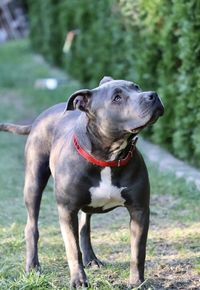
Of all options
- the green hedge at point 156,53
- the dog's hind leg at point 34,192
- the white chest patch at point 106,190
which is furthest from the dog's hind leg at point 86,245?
the green hedge at point 156,53

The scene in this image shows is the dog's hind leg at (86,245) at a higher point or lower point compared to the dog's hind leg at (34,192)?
lower

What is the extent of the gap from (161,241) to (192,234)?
0.30m

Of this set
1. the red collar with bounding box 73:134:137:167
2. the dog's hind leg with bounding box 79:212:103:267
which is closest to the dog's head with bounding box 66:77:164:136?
the red collar with bounding box 73:134:137:167

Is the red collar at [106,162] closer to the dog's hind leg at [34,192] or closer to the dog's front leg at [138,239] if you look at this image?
the dog's front leg at [138,239]

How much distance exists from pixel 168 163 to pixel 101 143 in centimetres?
490

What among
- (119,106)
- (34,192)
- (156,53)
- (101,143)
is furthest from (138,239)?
(156,53)

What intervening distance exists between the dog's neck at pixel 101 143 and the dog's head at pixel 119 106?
5 cm

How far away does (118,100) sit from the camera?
4758 mm

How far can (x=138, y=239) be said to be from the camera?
16.3ft

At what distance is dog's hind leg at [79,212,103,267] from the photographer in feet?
18.7

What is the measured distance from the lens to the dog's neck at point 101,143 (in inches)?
191

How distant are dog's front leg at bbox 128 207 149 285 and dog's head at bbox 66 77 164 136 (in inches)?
22.3

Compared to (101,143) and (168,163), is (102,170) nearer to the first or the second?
(101,143)

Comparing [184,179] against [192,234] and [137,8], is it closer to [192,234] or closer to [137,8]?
[192,234]
